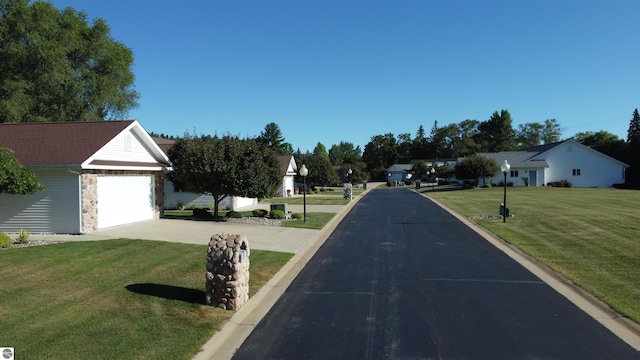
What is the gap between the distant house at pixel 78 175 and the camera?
1595 centimetres

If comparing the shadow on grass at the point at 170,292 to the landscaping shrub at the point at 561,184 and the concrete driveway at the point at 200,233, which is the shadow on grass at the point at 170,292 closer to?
the concrete driveway at the point at 200,233

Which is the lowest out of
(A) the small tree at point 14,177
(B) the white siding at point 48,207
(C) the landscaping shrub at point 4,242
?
(C) the landscaping shrub at point 4,242

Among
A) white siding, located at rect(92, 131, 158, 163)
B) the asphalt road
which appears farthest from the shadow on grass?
white siding, located at rect(92, 131, 158, 163)

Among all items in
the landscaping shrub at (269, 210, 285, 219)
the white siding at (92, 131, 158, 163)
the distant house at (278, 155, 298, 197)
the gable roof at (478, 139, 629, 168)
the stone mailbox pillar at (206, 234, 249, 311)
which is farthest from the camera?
the gable roof at (478, 139, 629, 168)

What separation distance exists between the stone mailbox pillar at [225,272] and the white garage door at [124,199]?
436 inches

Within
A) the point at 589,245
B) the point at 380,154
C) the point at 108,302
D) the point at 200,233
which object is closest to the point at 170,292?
the point at 108,302

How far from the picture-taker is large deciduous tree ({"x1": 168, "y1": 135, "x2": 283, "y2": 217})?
65.4ft

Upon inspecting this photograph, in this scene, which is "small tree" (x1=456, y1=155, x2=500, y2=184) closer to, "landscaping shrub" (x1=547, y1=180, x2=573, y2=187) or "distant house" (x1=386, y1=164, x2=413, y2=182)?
"landscaping shrub" (x1=547, y1=180, x2=573, y2=187)

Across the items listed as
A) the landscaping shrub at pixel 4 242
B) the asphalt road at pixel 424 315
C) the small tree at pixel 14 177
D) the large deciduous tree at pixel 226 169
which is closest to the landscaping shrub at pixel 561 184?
the large deciduous tree at pixel 226 169

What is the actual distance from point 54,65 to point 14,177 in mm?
21865

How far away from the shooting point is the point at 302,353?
19.5 feet

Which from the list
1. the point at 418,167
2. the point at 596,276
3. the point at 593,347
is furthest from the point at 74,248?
the point at 418,167

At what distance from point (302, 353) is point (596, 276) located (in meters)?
7.85

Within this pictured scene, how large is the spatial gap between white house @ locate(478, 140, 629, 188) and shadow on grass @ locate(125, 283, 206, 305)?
5584 centimetres
